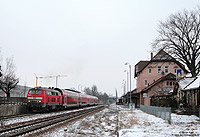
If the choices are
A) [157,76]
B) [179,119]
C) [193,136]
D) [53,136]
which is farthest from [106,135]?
[157,76]

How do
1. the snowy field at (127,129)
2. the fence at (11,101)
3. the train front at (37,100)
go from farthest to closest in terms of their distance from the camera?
the train front at (37,100)
the fence at (11,101)
the snowy field at (127,129)

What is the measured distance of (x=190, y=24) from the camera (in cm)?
3077

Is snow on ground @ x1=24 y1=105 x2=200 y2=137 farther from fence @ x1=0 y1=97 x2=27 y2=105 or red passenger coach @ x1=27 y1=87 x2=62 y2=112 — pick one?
fence @ x1=0 y1=97 x2=27 y2=105

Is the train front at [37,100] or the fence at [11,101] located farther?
the train front at [37,100]

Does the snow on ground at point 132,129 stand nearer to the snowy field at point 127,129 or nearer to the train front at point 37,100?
the snowy field at point 127,129

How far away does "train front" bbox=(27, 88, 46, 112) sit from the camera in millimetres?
25000

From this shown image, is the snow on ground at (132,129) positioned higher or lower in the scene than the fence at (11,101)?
lower

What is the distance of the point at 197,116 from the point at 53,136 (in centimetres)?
1251

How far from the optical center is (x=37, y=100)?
25.2m

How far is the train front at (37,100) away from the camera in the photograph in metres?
25.0

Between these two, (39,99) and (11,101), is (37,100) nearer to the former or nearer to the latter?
(39,99)

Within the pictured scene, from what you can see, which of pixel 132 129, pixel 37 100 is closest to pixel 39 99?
pixel 37 100

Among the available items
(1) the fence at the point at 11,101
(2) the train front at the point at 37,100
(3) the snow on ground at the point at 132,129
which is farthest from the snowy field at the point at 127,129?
(2) the train front at the point at 37,100

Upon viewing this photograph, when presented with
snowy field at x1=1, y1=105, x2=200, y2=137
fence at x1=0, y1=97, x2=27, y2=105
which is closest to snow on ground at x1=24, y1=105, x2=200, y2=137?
snowy field at x1=1, y1=105, x2=200, y2=137
